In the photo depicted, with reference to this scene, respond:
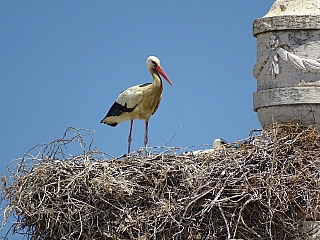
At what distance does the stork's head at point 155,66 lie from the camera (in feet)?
43.4

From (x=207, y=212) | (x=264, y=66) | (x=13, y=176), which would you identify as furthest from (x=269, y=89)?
(x=13, y=176)

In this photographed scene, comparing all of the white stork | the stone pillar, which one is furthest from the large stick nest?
the white stork

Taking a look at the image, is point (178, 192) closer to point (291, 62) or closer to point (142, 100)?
point (291, 62)

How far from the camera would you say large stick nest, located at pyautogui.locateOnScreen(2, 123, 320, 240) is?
8.79 m

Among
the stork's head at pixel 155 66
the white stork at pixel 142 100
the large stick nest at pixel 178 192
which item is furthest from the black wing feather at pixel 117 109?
the large stick nest at pixel 178 192

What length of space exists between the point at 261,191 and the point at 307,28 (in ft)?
5.90

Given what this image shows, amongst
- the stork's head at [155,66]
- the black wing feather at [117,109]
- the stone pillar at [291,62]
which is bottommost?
the stone pillar at [291,62]

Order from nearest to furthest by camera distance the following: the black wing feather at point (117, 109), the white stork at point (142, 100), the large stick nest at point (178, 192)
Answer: the large stick nest at point (178, 192)
the white stork at point (142, 100)
the black wing feather at point (117, 109)

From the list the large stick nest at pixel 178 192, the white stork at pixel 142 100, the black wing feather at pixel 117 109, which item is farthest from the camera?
the black wing feather at pixel 117 109

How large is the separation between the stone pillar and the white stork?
3.42m

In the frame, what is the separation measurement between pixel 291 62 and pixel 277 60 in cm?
16

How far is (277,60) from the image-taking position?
31.6ft

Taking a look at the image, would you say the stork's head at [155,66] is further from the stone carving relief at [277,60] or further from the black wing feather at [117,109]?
the stone carving relief at [277,60]

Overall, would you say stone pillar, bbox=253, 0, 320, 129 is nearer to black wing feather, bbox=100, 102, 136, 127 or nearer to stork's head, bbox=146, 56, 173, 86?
stork's head, bbox=146, 56, 173, 86
